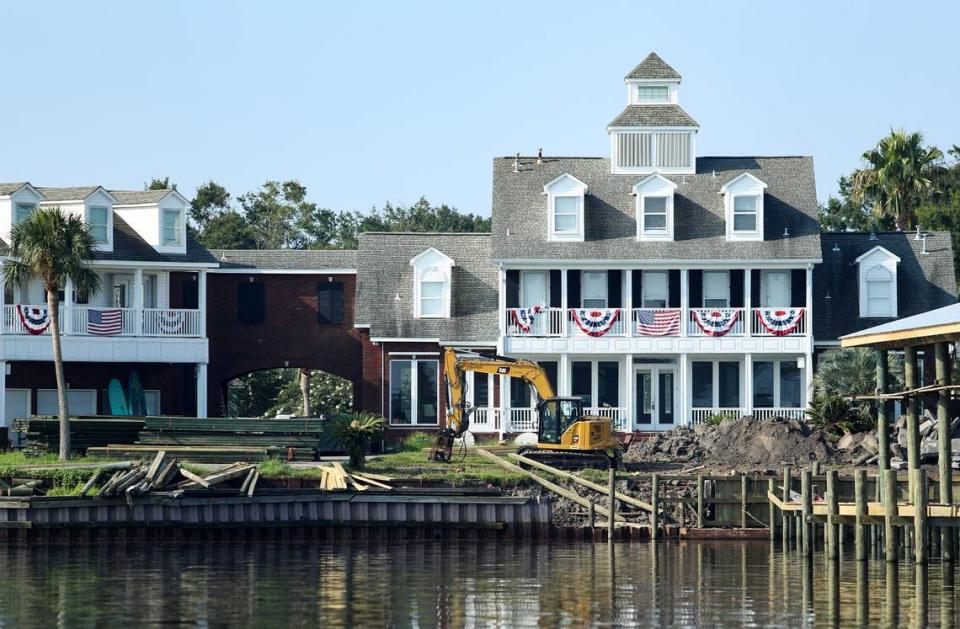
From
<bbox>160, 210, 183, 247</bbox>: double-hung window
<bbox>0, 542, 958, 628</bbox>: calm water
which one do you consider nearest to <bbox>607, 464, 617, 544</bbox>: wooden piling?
<bbox>0, 542, 958, 628</bbox>: calm water

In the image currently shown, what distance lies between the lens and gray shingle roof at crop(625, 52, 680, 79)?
205ft

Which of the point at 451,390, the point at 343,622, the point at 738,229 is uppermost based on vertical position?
the point at 738,229

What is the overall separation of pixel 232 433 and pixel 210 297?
31.9 ft

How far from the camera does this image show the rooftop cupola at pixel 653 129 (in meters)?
61.9

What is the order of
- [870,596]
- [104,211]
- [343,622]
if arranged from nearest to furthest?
[343,622]
[870,596]
[104,211]

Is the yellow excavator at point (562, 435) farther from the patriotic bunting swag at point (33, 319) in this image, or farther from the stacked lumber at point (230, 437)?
the patriotic bunting swag at point (33, 319)

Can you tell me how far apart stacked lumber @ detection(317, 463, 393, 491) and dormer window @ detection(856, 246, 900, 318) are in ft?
65.1

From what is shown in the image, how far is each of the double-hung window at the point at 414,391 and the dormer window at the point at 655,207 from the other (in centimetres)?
838

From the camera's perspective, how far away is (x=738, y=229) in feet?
197

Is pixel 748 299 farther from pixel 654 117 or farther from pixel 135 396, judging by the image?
pixel 135 396

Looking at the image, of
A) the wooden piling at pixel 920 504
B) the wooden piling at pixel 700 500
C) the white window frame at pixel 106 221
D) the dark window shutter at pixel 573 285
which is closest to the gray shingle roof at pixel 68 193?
the white window frame at pixel 106 221

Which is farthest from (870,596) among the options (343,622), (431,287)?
(431,287)

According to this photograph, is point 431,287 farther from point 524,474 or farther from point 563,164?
point 524,474

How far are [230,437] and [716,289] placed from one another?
17.1 meters
